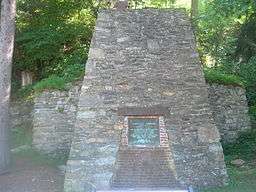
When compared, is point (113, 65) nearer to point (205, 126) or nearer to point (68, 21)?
point (205, 126)

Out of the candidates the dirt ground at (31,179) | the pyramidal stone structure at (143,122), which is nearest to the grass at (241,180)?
the pyramidal stone structure at (143,122)

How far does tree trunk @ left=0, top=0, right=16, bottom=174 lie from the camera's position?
10453mm

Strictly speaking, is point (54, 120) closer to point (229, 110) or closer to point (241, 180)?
point (229, 110)

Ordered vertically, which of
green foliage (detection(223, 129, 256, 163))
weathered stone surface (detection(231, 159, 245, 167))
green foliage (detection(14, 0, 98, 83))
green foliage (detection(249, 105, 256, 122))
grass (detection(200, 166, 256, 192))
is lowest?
green foliage (detection(223, 129, 256, 163))

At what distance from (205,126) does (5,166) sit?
4.63 metres

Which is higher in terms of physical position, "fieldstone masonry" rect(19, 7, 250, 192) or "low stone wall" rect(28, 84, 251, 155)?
"fieldstone masonry" rect(19, 7, 250, 192)

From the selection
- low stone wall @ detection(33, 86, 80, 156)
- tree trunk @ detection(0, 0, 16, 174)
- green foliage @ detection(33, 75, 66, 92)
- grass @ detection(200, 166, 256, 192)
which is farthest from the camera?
green foliage @ detection(33, 75, 66, 92)

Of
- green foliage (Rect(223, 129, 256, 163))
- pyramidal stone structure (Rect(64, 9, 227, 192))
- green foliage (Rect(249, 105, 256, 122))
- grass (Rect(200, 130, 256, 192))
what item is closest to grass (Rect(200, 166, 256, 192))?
grass (Rect(200, 130, 256, 192))

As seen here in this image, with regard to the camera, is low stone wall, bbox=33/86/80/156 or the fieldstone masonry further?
low stone wall, bbox=33/86/80/156

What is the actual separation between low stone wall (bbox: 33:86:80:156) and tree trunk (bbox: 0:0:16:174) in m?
2.07

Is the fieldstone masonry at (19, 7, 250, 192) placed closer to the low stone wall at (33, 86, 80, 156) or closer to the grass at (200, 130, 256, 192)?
the grass at (200, 130, 256, 192)

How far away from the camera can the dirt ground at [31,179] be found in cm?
956

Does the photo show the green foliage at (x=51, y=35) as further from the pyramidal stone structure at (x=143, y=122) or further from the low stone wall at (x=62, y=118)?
the pyramidal stone structure at (x=143, y=122)

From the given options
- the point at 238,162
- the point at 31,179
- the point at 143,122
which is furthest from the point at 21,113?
the point at 238,162
